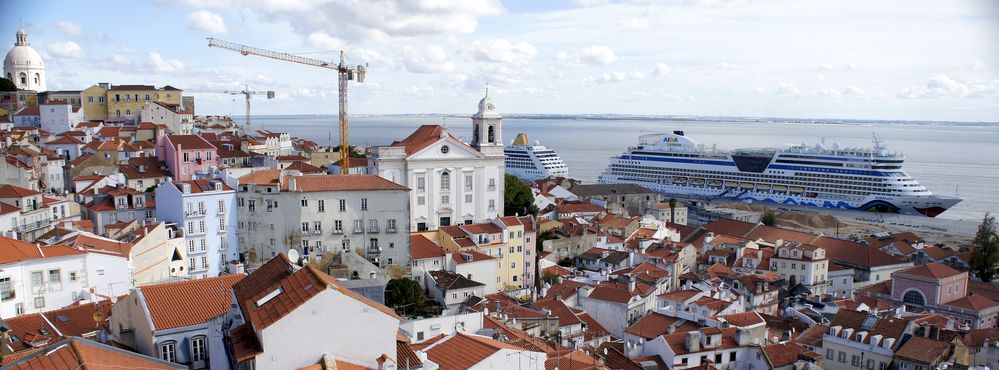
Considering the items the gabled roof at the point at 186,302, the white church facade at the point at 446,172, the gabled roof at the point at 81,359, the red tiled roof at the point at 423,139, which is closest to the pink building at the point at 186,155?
the white church facade at the point at 446,172

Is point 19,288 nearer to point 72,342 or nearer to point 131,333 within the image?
point 131,333

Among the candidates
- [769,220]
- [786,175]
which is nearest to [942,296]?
[769,220]

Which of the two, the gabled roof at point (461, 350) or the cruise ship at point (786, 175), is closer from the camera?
the gabled roof at point (461, 350)

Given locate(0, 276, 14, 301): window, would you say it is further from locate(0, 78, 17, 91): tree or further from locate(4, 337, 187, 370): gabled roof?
locate(0, 78, 17, 91): tree

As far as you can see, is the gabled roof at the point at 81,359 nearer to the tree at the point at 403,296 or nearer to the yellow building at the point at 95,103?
the tree at the point at 403,296

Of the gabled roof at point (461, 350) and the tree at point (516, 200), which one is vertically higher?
the gabled roof at point (461, 350)

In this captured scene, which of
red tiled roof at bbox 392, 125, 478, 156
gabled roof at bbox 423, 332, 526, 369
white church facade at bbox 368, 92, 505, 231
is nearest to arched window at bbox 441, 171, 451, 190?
white church facade at bbox 368, 92, 505, 231
